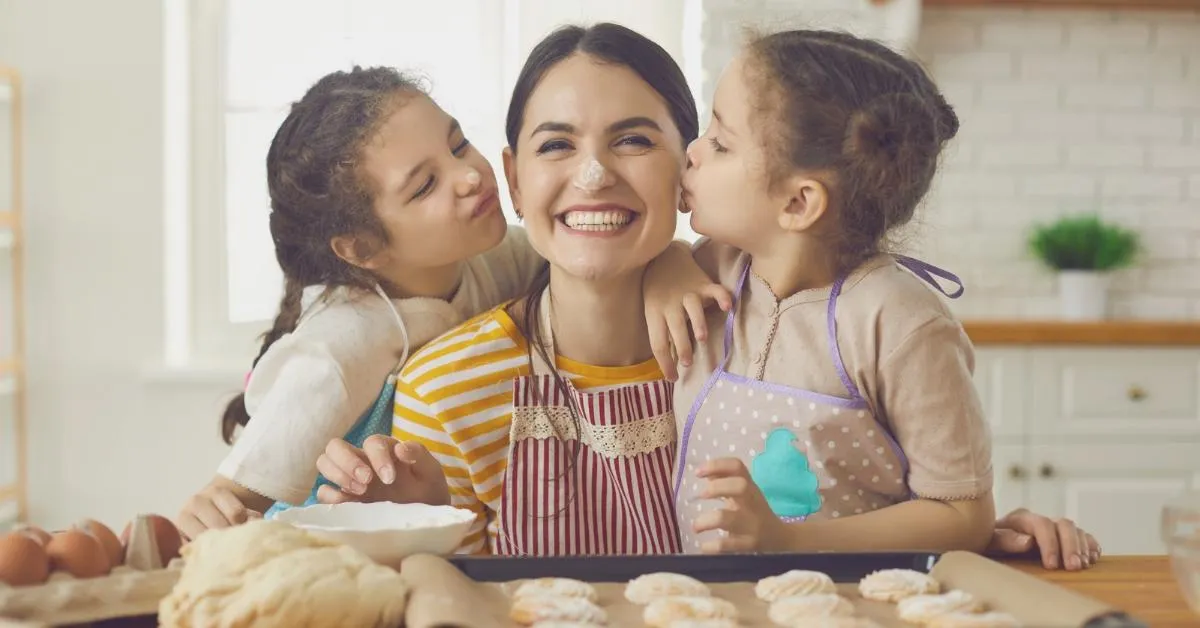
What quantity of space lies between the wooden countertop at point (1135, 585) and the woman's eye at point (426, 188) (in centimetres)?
84

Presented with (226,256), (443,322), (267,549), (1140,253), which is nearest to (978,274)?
(1140,253)

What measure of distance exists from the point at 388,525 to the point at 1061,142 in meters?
3.15

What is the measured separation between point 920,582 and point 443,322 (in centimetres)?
84

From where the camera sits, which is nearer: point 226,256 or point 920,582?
point 920,582

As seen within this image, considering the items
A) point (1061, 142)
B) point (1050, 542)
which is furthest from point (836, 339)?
point (1061, 142)

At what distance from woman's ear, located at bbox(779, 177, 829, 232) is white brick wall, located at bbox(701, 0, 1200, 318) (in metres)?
2.39

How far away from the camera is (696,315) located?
136 centimetres

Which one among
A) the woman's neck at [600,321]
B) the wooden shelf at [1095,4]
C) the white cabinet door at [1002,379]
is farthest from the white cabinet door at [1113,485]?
the woman's neck at [600,321]

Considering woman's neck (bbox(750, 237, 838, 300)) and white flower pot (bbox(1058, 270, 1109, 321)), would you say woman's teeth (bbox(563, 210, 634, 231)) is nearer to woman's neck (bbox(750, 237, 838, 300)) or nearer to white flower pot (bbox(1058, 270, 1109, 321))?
woman's neck (bbox(750, 237, 838, 300))

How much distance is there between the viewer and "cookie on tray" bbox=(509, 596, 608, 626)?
82 cm

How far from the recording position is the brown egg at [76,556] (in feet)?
2.76

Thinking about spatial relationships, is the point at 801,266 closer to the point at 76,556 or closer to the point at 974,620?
the point at 974,620

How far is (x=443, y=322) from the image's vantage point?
159 cm

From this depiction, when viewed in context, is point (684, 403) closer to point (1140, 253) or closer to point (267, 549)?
point (267, 549)
